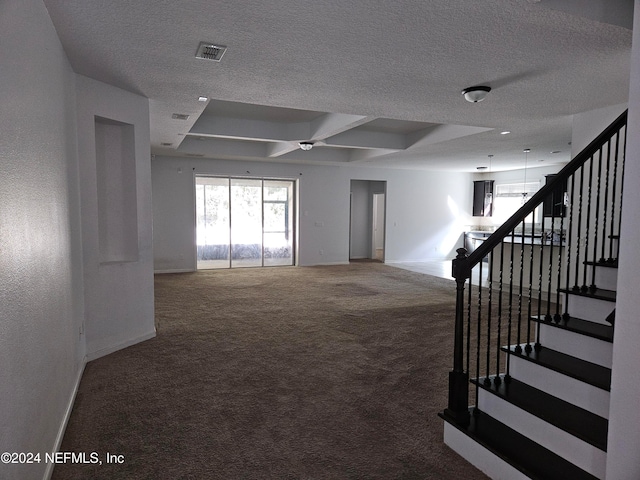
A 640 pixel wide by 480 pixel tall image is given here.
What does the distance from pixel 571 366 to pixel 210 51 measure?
3259 millimetres

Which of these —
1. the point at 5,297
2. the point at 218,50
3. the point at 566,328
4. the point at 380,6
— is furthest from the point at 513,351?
the point at 218,50

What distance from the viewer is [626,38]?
2799 millimetres

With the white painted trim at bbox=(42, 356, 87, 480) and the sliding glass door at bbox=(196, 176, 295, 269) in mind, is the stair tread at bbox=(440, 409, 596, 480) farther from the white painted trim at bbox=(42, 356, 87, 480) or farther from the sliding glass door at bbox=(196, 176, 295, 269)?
the sliding glass door at bbox=(196, 176, 295, 269)

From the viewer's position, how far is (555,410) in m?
2.17

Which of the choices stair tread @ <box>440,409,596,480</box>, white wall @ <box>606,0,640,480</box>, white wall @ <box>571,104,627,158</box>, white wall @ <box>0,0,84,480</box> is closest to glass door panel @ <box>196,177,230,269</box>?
white wall @ <box>0,0,84,480</box>

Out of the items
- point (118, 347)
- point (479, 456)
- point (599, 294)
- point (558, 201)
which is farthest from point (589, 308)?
point (558, 201)

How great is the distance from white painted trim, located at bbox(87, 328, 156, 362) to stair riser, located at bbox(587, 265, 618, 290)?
4.28 metres

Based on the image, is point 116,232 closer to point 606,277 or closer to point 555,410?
point 555,410

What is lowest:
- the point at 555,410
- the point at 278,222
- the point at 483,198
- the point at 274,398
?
the point at 274,398

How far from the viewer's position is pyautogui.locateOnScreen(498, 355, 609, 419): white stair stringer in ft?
6.91

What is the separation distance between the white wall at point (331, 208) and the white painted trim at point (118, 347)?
198 inches

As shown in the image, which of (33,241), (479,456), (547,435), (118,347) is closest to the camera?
(33,241)

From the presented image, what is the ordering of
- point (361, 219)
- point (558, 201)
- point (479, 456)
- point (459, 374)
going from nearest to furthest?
point (479, 456)
point (459, 374)
point (558, 201)
point (361, 219)

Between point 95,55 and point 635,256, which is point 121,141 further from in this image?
point 635,256
